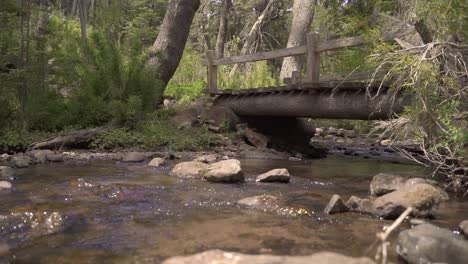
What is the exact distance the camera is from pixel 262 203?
16.8 ft

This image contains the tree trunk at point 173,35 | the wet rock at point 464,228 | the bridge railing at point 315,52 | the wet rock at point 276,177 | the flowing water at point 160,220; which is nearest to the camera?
the flowing water at point 160,220

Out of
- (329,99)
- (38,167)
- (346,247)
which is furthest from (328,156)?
(346,247)

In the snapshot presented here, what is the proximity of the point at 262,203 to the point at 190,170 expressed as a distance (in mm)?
2561

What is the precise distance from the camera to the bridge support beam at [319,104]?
859 centimetres

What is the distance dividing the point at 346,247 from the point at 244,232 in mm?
849

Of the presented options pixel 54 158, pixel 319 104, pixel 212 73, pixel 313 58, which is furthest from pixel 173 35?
pixel 54 158

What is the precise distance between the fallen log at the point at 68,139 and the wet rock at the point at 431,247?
8166 mm

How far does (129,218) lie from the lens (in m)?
4.47

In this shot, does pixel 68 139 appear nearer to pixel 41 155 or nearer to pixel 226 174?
pixel 41 155

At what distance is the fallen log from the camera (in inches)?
388

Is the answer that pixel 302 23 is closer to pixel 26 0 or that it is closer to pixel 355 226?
pixel 26 0

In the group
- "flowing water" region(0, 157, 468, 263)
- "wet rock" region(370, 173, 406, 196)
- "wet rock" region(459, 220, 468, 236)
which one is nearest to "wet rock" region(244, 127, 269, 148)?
"flowing water" region(0, 157, 468, 263)

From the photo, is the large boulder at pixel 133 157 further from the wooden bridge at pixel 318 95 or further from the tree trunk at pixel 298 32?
the tree trunk at pixel 298 32


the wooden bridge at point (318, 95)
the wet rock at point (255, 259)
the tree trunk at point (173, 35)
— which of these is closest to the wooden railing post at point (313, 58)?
the wooden bridge at point (318, 95)
